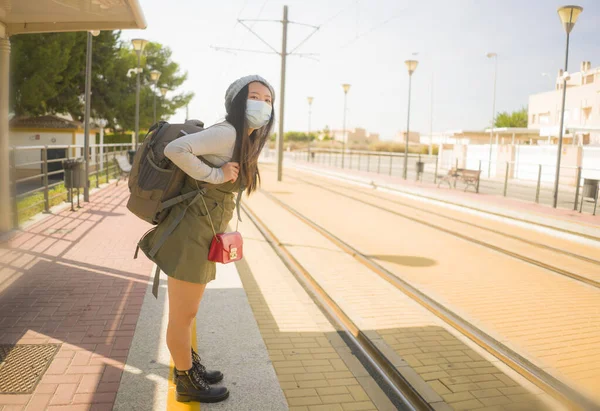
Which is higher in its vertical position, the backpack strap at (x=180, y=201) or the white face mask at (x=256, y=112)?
the white face mask at (x=256, y=112)

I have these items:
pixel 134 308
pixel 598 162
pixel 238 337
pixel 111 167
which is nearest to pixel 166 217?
pixel 238 337

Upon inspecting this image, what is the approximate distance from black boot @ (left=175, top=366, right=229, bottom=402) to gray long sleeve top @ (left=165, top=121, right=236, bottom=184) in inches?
48.8

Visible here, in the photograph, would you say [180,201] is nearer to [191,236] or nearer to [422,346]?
[191,236]

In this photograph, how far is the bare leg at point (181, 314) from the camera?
124 inches

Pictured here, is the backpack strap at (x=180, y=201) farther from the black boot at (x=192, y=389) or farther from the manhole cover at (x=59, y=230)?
the manhole cover at (x=59, y=230)

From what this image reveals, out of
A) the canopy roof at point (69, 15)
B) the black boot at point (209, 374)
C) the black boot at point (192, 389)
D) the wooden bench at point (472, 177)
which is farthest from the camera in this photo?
the wooden bench at point (472, 177)

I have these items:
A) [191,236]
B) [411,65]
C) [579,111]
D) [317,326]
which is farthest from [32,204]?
[579,111]

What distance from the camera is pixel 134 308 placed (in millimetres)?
5176

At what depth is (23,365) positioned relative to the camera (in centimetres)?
380

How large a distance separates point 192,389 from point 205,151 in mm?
1475

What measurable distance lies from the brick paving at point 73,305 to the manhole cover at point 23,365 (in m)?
0.06

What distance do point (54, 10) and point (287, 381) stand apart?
→ 5264 millimetres

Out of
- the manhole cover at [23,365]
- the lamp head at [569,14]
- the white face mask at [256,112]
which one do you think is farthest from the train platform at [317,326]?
the lamp head at [569,14]

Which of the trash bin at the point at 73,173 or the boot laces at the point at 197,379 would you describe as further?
the trash bin at the point at 73,173
